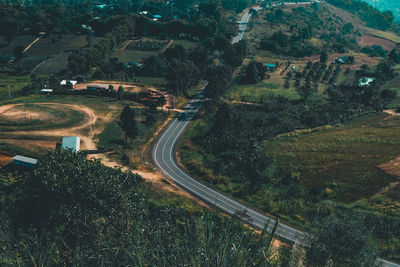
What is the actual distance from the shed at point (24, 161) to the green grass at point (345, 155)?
70743 millimetres

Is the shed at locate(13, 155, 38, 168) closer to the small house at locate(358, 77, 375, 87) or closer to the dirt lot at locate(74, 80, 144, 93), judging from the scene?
the dirt lot at locate(74, 80, 144, 93)

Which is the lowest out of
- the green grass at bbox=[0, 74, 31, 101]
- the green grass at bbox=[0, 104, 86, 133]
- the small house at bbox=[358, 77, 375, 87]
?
the green grass at bbox=[0, 74, 31, 101]

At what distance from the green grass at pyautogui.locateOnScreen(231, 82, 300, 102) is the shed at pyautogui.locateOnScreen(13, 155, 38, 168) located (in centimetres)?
9595

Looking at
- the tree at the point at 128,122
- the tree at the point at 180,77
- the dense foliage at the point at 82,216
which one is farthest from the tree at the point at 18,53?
the dense foliage at the point at 82,216

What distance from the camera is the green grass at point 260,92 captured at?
508 ft

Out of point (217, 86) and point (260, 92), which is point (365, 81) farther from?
point (217, 86)

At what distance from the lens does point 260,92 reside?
161875 millimetres

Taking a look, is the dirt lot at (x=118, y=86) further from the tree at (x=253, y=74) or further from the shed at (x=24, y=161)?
the shed at (x=24, y=161)

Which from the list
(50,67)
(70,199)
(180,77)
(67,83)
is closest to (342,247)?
(70,199)

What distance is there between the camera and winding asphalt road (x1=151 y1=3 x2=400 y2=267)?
71300 mm

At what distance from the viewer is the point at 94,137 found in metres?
107

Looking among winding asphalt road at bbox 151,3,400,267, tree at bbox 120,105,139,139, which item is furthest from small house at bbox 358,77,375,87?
tree at bbox 120,105,139,139

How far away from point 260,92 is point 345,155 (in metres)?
68.4

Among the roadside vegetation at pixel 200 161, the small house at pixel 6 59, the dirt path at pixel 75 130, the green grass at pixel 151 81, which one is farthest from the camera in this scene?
the small house at pixel 6 59
